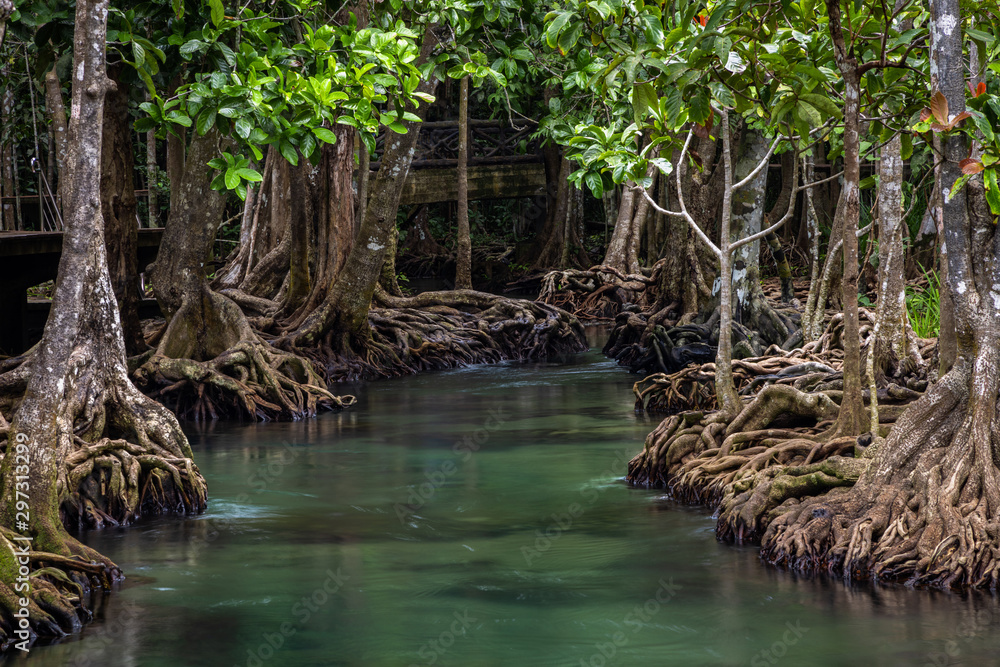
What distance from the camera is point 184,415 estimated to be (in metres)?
12.1

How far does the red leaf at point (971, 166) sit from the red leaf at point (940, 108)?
9.5 inches

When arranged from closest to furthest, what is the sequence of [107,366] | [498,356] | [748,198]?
[107,366] < [748,198] < [498,356]

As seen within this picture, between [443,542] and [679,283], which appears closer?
[443,542]

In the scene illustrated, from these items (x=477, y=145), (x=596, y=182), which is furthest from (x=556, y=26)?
(x=477, y=145)

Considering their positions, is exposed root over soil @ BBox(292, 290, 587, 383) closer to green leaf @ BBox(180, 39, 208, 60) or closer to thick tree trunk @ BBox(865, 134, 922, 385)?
green leaf @ BBox(180, 39, 208, 60)

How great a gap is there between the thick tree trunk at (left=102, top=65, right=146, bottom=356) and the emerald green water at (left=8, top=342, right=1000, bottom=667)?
307 cm

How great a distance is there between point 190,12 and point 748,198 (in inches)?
296

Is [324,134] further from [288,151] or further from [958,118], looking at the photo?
[958,118]

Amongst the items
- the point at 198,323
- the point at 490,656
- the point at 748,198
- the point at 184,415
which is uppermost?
the point at 748,198

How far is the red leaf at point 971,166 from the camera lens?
584 centimetres

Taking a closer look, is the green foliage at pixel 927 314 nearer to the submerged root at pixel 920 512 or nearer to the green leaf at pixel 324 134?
the submerged root at pixel 920 512

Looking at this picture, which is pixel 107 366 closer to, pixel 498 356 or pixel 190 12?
pixel 190 12

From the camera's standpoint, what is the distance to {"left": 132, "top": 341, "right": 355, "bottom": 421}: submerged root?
39.6 ft

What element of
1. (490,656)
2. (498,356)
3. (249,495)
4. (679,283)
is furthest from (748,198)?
(490,656)
